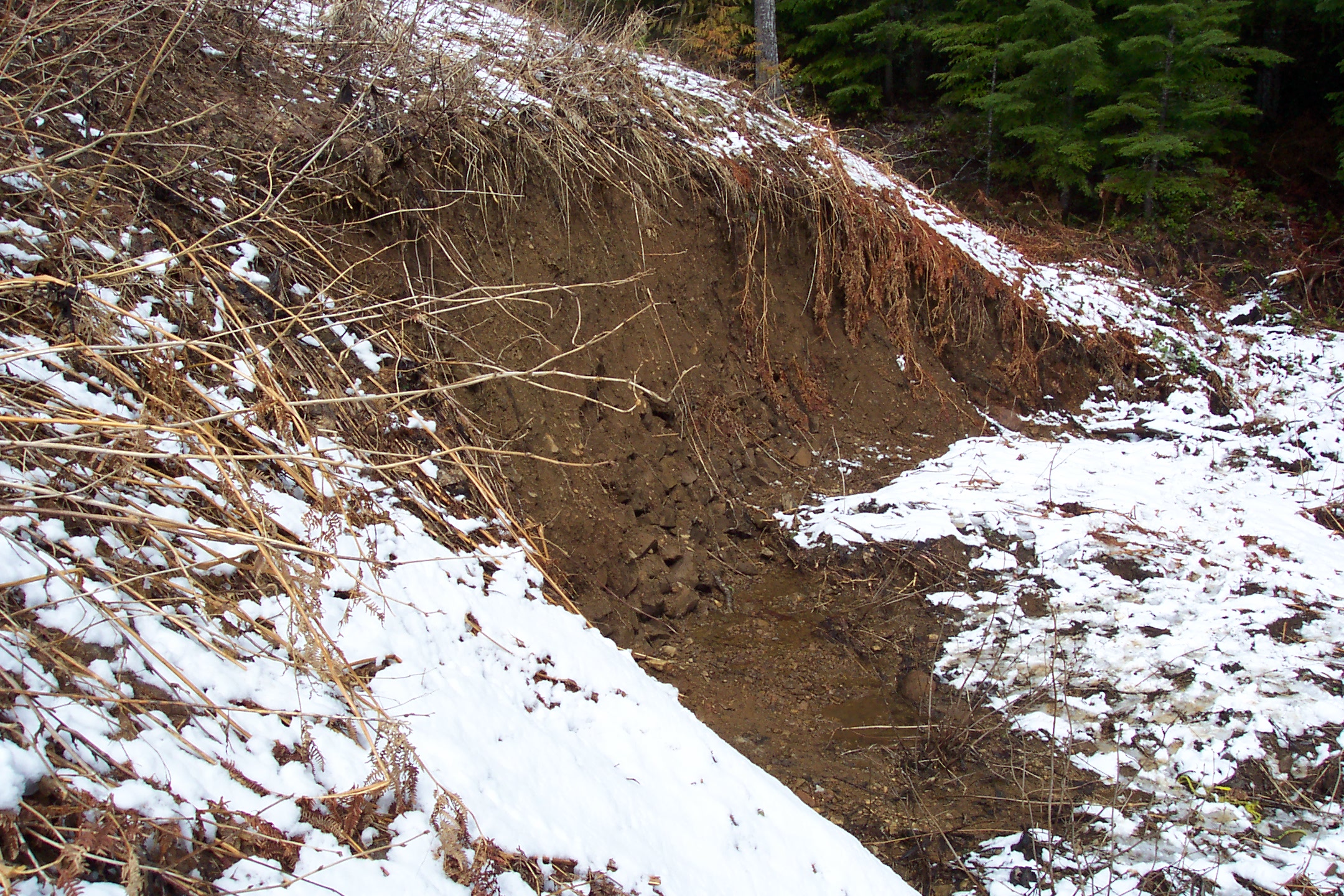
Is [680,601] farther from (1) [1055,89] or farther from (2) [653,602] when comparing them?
(1) [1055,89]

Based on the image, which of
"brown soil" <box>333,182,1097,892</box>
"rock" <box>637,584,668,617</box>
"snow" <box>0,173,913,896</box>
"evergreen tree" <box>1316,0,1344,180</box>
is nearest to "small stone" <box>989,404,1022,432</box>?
"brown soil" <box>333,182,1097,892</box>

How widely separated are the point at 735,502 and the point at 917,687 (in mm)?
1743

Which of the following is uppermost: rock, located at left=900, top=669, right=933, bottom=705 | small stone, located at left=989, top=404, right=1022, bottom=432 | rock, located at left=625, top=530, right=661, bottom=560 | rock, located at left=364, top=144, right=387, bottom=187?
rock, located at left=364, top=144, right=387, bottom=187

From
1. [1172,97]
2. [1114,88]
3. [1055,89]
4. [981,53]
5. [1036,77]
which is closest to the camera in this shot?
[1172,97]

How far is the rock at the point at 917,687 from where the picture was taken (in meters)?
3.91

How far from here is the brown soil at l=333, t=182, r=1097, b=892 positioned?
11.4 feet

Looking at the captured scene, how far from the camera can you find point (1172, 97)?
396 inches

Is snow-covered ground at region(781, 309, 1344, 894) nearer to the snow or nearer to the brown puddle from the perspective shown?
the brown puddle

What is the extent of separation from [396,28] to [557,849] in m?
4.98

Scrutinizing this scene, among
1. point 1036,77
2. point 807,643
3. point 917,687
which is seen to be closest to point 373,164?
point 807,643

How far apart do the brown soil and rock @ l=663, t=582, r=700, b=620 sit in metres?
0.01

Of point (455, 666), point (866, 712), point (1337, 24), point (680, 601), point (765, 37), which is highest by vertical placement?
point (1337, 24)

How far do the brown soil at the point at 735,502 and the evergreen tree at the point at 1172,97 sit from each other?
241 inches

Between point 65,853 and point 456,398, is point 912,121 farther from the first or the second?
point 65,853
